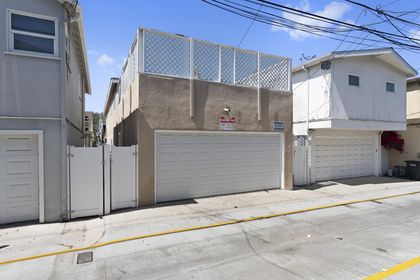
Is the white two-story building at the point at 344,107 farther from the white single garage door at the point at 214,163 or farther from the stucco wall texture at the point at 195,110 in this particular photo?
the stucco wall texture at the point at 195,110

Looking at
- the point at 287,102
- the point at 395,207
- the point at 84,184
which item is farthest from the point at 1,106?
the point at 395,207

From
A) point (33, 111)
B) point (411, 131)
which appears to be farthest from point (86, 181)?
point (411, 131)

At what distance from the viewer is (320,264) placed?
A: 4387mm

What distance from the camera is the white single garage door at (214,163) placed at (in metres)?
8.27

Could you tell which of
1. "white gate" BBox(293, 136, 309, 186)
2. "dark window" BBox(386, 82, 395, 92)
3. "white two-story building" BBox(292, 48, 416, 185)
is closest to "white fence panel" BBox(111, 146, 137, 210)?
"white gate" BBox(293, 136, 309, 186)

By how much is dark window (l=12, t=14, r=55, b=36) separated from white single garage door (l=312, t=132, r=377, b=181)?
36.7 ft

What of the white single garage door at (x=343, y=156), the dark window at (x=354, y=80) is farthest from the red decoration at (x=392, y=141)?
the dark window at (x=354, y=80)

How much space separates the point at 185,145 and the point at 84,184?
324cm

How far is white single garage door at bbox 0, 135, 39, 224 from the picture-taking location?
608cm

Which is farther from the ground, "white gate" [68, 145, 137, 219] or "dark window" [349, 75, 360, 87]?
"dark window" [349, 75, 360, 87]

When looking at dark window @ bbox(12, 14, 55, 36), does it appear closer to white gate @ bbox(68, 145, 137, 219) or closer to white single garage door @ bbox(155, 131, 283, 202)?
white gate @ bbox(68, 145, 137, 219)

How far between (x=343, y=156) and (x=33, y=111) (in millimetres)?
13662

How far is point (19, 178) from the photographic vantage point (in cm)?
620

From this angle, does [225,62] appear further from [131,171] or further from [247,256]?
[247,256]
